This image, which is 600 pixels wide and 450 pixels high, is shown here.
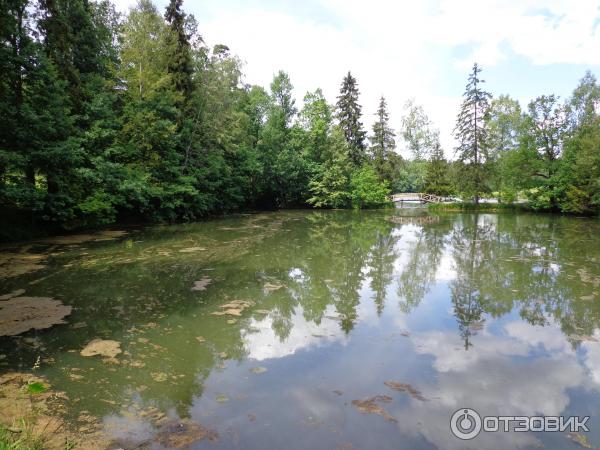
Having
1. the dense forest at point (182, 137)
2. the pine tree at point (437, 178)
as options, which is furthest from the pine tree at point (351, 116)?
the pine tree at point (437, 178)

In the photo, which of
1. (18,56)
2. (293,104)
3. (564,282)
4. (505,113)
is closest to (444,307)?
(564,282)

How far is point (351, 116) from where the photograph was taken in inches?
1517

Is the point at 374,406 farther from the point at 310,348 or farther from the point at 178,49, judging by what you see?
the point at 178,49

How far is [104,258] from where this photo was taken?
10.4 m

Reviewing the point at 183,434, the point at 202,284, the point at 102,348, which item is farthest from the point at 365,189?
the point at 183,434

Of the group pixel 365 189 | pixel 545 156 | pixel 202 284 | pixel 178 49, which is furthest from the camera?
pixel 365 189

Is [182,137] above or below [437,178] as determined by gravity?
above

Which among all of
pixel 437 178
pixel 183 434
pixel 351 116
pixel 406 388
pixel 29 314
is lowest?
pixel 406 388

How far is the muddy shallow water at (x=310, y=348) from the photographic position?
318cm

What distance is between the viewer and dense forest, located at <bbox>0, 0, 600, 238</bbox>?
41.6ft

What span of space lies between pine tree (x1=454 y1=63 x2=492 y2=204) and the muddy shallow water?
24.9 metres

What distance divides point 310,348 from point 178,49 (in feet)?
69.0

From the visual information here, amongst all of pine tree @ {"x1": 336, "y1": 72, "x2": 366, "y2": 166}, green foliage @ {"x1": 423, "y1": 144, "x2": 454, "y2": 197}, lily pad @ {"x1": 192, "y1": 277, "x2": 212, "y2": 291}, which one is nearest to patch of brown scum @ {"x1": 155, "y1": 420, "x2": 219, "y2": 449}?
lily pad @ {"x1": 192, "y1": 277, "x2": 212, "y2": 291}

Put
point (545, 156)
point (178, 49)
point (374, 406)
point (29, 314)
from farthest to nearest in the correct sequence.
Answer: point (545, 156)
point (178, 49)
point (29, 314)
point (374, 406)
